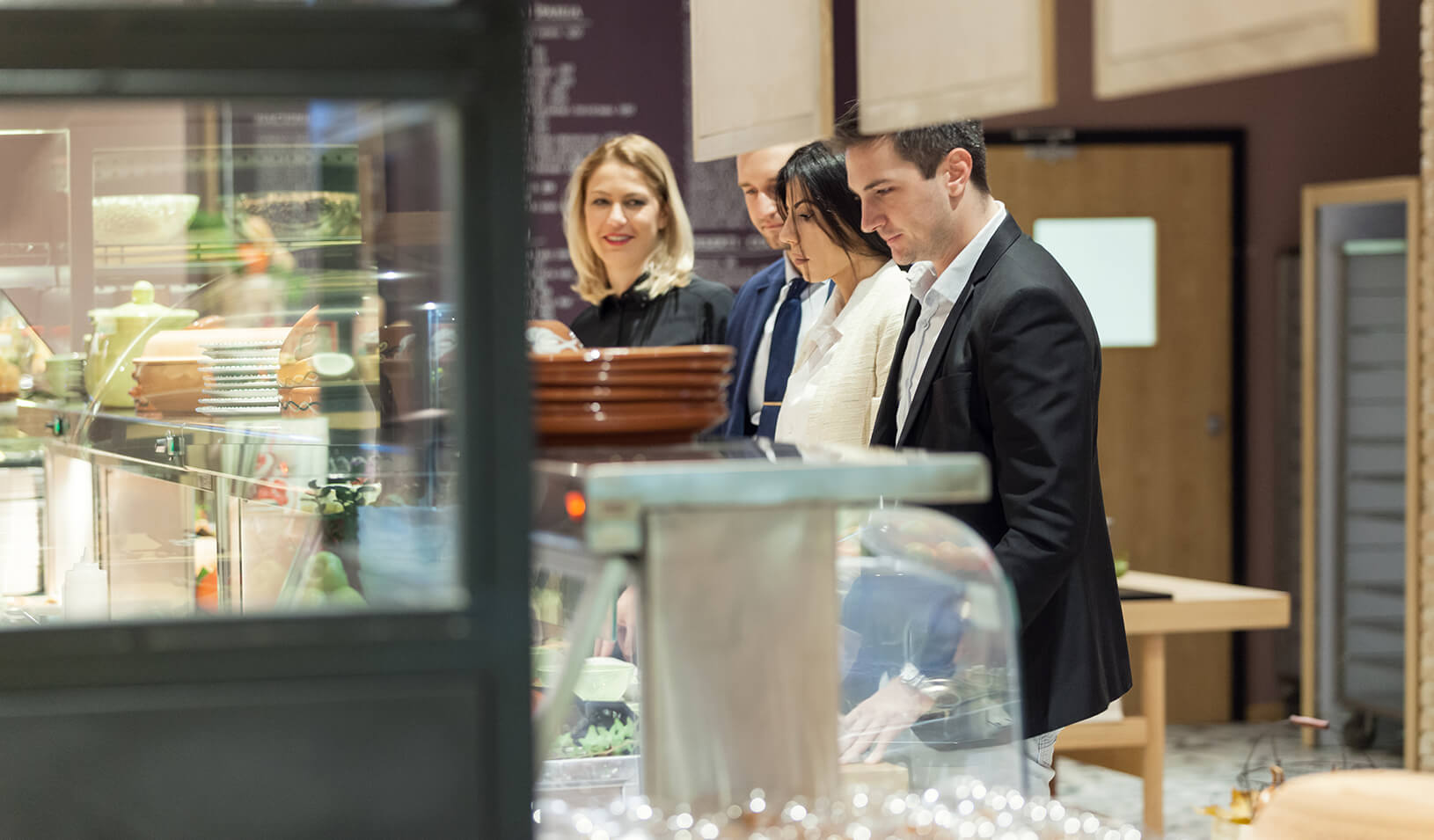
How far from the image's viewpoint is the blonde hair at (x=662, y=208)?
361cm

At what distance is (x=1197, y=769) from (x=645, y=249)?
3.17m

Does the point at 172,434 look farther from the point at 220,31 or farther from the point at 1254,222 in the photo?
the point at 1254,222

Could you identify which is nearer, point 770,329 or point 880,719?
point 880,719

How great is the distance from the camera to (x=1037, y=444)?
78.4 inches

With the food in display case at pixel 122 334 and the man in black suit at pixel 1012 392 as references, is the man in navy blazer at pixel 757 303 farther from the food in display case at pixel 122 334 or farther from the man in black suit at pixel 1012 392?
the food in display case at pixel 122 334

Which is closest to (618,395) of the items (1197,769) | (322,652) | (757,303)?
(322,652)

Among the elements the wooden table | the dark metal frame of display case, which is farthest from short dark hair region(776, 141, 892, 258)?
the wooden table

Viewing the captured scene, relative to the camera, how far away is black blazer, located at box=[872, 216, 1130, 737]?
1.99m

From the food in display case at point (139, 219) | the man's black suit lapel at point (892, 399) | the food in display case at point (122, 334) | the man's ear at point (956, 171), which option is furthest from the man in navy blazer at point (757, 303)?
the food in display case at point (139, 219)

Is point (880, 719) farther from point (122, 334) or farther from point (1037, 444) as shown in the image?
point (122, 334)

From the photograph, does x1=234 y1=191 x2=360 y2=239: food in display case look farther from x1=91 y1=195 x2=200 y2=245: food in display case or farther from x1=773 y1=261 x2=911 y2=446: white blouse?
x1=773 y1=261 x2=911 y2=446: white blouse

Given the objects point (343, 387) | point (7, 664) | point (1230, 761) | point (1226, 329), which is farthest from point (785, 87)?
point (1226, 329)

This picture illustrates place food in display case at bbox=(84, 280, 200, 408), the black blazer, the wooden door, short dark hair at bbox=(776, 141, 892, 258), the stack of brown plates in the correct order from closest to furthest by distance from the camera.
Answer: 1. the stack of brown plates
2. food in display case at bbox=(84, 280, 200, 408)
3. the black blazer
4. short dark hair at bbox=(776, 141, 892, 258)
5. the wooden door

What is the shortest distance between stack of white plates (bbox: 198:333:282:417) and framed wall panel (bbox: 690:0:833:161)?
64cm
